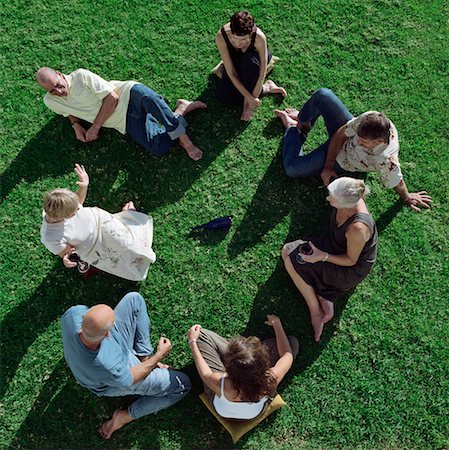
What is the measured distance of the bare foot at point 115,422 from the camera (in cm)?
516

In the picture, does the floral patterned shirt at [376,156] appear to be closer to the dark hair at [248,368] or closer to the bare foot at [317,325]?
the bare foot at [317,325]

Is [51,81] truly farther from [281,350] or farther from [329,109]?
[281,350]

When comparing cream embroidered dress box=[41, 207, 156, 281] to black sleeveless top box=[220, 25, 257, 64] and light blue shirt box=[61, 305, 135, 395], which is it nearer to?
light blue shirt box=[61, 305, 135, 395]

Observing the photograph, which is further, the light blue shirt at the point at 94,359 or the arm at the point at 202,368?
the arm at the point at 202,368

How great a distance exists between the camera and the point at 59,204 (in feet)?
15.1

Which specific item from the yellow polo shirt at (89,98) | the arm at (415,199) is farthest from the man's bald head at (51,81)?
the arm at (415,199)

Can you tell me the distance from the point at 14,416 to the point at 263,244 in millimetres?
3313

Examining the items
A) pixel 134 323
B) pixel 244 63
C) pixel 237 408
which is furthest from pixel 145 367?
pixel 244 63

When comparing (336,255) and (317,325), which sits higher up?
(336,255)

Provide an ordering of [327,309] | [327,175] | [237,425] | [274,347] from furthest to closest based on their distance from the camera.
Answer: [327,175] → [327,309] → [274,347] → [237,425]

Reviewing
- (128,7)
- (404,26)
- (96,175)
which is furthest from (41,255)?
(404,26)

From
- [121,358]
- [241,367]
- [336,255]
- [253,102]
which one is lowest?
[121,358]

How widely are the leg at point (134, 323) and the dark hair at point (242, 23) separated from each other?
2.98 metres

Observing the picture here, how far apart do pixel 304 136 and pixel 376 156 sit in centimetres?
108
